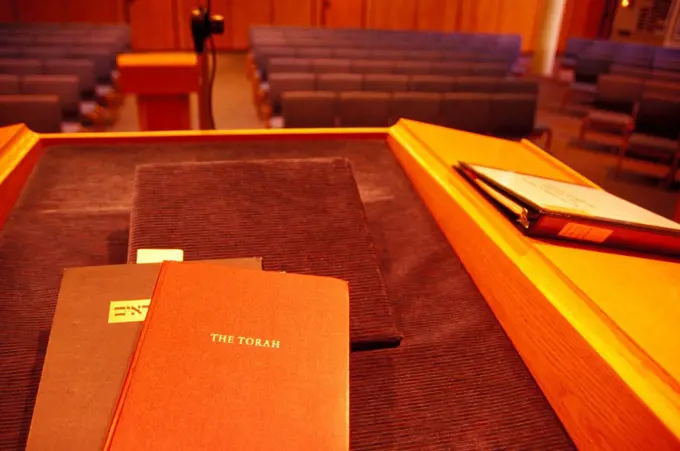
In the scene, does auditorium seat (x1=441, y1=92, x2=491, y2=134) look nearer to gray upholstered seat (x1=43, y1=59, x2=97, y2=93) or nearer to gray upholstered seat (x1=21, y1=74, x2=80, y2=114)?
gray upholstered seat (x1=21, y1=74, x2=80, y2=114)

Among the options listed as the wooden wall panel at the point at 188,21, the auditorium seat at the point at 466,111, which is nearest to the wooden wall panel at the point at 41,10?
the wooden wall panel at the point at 188,21

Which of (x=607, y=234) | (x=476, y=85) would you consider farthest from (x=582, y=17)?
(x=607, y=234)

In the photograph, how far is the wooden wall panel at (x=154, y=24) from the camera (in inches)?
299

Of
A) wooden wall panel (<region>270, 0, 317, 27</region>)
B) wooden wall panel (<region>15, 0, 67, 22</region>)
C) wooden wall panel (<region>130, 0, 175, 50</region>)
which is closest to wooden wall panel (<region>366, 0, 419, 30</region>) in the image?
wooden wall panel (<region>270, 0, 317, 27</region>)

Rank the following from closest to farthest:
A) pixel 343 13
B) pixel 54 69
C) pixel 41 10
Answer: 1. pixel 54 69
2. pixel 41 10
3. pixel 343 13

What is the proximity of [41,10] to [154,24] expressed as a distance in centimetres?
150

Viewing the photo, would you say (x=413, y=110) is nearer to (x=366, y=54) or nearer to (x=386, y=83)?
(x=386, y=83)

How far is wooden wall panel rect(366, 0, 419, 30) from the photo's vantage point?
843 centimetres

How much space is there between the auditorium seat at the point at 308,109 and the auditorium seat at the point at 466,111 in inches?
26.1

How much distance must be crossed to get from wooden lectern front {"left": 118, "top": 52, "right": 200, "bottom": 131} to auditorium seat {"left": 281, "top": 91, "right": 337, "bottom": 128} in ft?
2.41

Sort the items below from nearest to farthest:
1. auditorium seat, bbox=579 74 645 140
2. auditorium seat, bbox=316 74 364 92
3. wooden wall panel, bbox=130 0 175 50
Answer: auditorium seat, bbox=316 74 364 92
auditorium seat, bbox=579 74 645 140
wooden wall panel, bbox=130 0 175 50

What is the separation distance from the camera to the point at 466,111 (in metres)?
2.97

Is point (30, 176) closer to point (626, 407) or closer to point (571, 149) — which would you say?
point (626, 407)

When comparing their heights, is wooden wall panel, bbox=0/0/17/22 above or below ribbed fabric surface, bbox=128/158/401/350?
above
